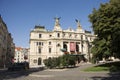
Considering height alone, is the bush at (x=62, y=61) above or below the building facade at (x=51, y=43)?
below

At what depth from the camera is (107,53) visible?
40.2 metres

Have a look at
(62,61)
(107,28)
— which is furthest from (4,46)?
(107,28)

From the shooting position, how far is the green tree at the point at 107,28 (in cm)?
3547

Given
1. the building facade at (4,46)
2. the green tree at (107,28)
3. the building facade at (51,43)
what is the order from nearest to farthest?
1. the green tree at (107,28)
2. the building facade at (4,46)
3. the building facade at (51,43)

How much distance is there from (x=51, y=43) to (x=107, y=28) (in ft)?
176

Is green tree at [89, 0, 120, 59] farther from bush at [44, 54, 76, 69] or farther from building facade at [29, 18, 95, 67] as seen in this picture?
building facade at [29, 18, 95, 67]

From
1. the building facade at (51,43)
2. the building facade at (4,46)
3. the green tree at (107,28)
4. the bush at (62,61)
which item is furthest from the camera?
the building facade at (51,43)

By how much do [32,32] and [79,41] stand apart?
22082 mm

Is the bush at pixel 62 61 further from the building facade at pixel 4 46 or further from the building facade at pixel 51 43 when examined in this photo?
the building facade at pixel 51 43

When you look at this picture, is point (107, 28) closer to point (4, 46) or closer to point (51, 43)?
point (51, 43)

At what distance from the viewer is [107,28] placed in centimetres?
3709

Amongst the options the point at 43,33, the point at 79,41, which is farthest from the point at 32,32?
the point at 79,41

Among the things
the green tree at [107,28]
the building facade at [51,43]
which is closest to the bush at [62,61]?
the green tree at [107,28]

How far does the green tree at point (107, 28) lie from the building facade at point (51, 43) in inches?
1811
